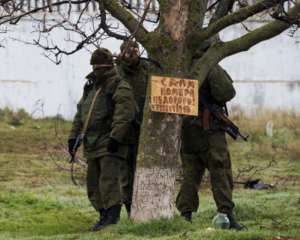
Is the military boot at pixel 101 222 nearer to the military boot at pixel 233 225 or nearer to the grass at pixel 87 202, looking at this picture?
the grass at pixel 87 202

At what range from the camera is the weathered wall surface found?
22.4 meters

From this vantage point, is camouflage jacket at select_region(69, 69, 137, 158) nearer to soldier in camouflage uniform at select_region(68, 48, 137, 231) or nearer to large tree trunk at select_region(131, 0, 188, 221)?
soldier in camouflage uniform at select_region(68, 48, 137, 231)

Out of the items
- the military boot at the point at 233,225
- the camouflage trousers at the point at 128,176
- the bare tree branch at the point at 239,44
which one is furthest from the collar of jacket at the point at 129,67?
the military boot at the point at 233,225

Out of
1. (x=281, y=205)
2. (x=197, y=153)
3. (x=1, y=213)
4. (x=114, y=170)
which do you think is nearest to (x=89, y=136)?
(x=114, y=170)

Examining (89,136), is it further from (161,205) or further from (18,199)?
(18,199)

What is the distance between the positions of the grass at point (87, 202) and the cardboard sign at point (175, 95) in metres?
1.06

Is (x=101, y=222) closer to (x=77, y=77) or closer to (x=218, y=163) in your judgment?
(x=218, y=163)

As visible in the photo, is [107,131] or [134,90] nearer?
[107,131]

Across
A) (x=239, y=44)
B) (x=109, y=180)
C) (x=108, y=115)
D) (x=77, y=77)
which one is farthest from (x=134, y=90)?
(x=77, y=77)

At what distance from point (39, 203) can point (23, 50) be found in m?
11.2

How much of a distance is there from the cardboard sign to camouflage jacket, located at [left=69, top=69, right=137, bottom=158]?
522 millimetres

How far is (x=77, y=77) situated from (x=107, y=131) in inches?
536

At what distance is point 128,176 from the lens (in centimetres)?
983

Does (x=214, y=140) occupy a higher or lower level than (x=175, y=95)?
lower
